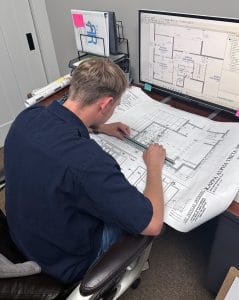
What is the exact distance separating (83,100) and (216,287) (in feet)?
3.20

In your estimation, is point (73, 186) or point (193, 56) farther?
point (193, 56)

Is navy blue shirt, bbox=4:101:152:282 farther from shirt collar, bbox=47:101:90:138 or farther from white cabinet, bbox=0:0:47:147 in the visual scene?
white cabinet, bbox=0:0:47:147

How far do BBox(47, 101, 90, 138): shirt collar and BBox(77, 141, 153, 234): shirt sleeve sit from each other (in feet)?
0.36

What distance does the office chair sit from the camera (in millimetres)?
693

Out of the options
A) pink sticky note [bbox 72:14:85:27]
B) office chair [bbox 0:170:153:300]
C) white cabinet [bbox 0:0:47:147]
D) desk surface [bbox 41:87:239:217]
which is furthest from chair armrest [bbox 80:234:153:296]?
white cabinet [bbox 0:0:47:147]

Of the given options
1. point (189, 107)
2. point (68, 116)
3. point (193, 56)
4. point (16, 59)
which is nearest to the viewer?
point (68, 116)

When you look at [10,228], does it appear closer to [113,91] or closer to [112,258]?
[112,258]

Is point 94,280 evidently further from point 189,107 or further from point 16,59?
point 16,59

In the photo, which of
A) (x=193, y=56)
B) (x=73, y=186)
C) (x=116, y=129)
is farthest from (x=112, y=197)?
(x=193, y=56)

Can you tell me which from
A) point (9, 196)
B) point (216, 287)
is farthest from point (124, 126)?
point (216, 287)

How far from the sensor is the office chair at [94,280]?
693mm

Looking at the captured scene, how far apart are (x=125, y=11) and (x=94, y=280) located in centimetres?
129

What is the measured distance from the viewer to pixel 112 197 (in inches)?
26.7

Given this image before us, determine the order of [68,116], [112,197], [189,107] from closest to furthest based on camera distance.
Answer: [112,197] → [68,116] → [189,107]
